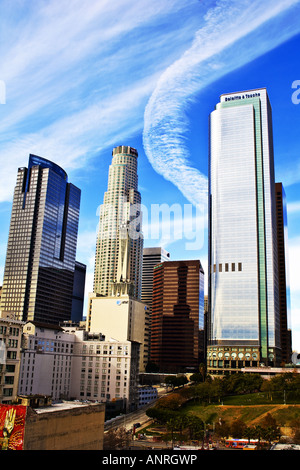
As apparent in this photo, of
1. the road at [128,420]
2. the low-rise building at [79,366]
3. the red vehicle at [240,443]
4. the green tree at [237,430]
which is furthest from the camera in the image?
the low-rise building at [79,366]

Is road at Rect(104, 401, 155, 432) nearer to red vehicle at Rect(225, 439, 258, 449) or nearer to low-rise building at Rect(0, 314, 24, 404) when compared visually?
red vehicle at Rect(225, 439, 258, 449)

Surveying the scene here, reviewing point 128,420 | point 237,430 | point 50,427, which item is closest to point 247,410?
point 237,430

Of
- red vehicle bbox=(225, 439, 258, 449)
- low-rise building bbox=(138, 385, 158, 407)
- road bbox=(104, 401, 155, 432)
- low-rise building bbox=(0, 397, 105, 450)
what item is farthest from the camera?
low-rise building bbox=(138, 385, 158, 407)

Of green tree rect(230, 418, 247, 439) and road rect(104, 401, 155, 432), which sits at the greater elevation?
green tree rect(230, 418, 247, 439)

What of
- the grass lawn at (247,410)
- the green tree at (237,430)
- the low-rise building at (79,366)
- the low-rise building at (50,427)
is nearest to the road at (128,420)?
the low-rise building at (79,366)

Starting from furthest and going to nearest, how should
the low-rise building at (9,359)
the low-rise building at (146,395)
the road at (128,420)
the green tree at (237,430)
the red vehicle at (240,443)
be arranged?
the low-rise building at (146,395) → the road at (128,420) → the green tree at (237,430) → the red vehicle at (240,443) → the low-rise building at (9,359)

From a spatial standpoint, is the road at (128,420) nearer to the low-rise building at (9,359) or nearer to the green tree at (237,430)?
the green tree at (237,430)

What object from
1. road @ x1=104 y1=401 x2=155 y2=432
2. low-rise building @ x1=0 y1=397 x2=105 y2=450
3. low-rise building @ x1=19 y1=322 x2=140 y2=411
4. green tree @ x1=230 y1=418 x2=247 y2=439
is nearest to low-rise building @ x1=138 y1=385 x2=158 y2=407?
low-rise building @ x1=19 y1=322 x2=140 y2=411

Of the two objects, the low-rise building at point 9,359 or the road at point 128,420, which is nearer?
the low-rise building at point 9,359

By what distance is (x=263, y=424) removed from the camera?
11181 cm

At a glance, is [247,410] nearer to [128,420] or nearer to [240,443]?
[240,443]

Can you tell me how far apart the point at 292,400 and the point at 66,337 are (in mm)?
82972
